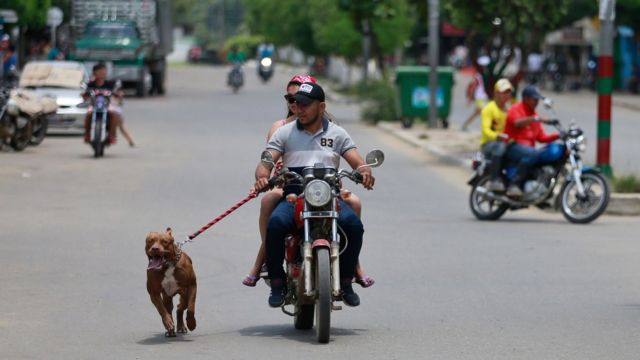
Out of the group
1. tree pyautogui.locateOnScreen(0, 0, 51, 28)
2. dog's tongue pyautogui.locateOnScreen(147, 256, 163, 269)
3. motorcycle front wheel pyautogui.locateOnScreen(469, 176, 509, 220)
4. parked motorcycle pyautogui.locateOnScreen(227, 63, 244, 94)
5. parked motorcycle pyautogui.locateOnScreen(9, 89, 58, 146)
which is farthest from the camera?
parked motorcycle pyautogui.locateOnScreen(227, 63, 244, 94)

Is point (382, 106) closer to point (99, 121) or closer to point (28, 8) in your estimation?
point (28, 8)

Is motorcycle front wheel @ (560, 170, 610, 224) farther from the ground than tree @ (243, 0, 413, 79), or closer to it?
closer to it

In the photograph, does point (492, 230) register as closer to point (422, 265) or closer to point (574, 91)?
point (422, 265)

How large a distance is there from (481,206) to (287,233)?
819 centimetres

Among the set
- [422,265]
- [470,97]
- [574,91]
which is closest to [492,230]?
[422,265]

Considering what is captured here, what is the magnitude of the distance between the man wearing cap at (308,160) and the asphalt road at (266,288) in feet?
1.29

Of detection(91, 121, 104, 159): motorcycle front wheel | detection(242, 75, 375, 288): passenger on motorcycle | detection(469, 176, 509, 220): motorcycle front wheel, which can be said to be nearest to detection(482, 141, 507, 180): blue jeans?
detection(469, 176, 509, 220): motorcycle front wheel

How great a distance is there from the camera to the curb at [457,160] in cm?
1753

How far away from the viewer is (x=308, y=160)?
9.23 m

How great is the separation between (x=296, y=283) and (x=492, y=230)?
6989mm

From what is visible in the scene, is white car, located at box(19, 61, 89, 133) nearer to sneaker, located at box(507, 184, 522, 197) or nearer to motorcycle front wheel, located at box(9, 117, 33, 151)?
motorcycle front wheel, located at box(9, 117, 33, 151)

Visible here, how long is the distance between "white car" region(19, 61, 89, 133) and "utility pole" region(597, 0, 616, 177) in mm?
13330

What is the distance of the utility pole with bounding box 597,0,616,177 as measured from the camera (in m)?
19.2

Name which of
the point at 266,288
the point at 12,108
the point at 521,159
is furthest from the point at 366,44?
the point at 266,288
